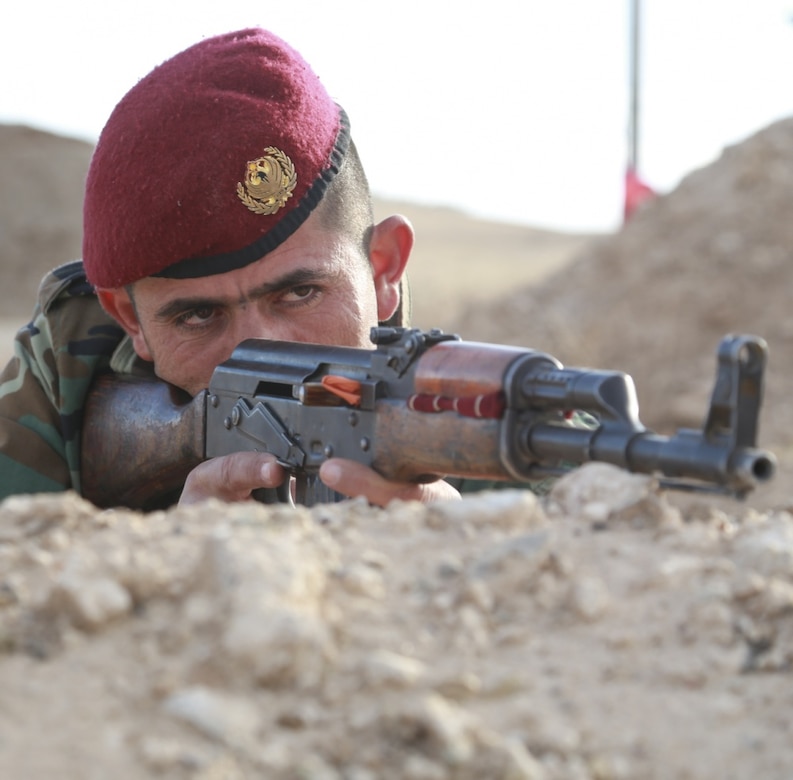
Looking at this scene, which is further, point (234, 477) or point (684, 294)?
point (684, 294)

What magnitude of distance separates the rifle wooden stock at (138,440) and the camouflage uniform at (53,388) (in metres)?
0.06

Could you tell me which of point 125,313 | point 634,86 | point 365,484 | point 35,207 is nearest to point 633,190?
point 634,86

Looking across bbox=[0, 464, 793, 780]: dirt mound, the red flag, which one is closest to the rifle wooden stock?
bbox=[0, 464, 793, 780]: dirt mound

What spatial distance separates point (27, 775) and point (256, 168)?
2.46 metres

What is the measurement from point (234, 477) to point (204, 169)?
0.98 metres

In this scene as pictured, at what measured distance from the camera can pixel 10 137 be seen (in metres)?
29.9

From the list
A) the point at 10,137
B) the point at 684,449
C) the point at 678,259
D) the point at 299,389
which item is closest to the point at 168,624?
the point at 684,449

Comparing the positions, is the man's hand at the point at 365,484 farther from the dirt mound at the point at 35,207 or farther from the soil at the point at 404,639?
the dirt mound at the point at 35,207

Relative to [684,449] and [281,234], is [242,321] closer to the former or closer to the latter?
[281,234]

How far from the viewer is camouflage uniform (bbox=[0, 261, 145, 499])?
398 centimetres

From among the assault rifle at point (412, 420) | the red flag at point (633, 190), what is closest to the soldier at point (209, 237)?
the assault rifle at point (412, 420)

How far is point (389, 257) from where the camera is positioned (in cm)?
407

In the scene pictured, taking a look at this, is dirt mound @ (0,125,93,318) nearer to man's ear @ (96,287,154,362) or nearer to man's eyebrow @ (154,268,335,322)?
man's ear @ (96,287,154,362)

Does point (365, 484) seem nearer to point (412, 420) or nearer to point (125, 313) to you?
point (412, 420)
